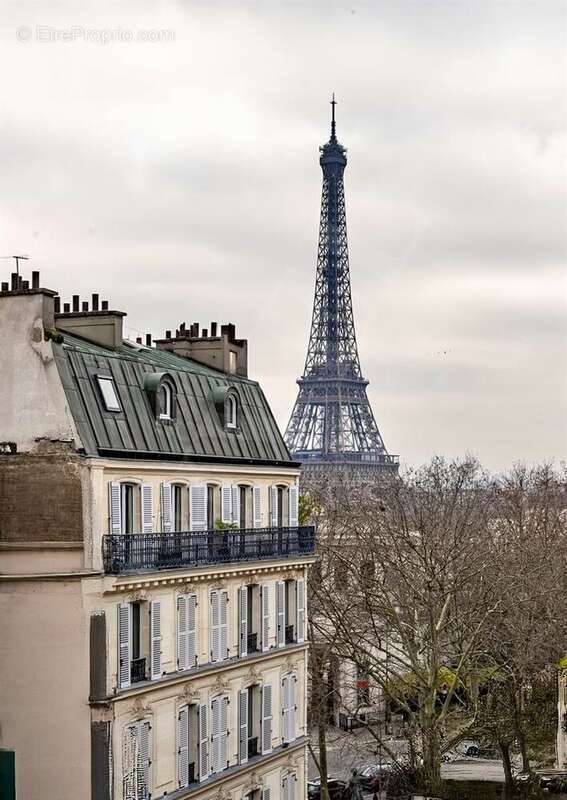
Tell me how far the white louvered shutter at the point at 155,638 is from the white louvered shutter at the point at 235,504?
5.09 metres

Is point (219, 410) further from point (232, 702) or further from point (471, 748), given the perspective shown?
point (471, 748)

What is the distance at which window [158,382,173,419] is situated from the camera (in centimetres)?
3290

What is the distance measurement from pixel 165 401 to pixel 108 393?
249 cm

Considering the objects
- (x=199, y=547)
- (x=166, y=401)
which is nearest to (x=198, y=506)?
(x=199, y=547)

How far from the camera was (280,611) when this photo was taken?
122ft

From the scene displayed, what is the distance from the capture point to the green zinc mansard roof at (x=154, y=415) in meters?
30.1

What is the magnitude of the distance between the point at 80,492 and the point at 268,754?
11187 millimetres

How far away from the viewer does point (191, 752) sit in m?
32.2

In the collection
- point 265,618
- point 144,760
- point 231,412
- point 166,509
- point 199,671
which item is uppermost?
point 231,412

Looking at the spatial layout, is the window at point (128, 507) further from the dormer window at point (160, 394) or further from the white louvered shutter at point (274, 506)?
the white louvered shutter at point (274, 506)

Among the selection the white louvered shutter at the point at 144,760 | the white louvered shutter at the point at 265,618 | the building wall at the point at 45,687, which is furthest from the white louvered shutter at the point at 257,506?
the building wall at the point at 45,687

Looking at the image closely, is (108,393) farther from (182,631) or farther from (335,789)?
(335,789)

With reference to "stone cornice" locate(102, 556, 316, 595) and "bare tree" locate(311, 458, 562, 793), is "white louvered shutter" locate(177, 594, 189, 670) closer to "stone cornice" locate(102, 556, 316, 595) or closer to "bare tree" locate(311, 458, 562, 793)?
"stone cornice" locate(102, 556, 316, 595)

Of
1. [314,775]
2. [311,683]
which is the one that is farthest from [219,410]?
[314,775]
